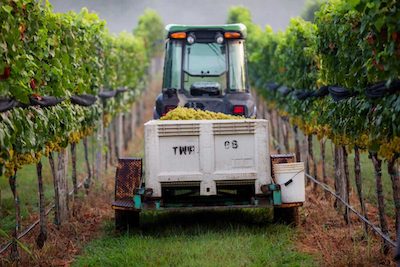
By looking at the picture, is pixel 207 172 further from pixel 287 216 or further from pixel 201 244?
pixel 287 216

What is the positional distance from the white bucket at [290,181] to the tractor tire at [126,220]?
7.05ft

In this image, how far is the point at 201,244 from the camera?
31.7 feet

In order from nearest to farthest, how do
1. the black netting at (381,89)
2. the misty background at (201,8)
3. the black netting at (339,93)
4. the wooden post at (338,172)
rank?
the black netting at (381,89) → the black netting at (339,93) → the wooden post at (338,172) → the misty background at (201,8)

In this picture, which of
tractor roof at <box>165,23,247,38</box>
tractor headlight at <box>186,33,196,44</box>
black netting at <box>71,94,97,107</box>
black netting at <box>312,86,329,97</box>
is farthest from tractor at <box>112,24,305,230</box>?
tractor roof at <box>165,23,247,38</box>

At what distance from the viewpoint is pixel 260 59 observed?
2639 cm

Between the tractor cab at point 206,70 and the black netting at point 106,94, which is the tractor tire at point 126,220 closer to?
the tractor cab at point 206,70

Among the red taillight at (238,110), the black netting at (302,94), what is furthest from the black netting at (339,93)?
the black netting at (302,94)

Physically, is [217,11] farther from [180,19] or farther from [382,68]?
[382,68]

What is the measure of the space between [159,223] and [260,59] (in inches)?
604

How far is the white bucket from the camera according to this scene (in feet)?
34.5

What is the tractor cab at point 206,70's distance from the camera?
44.5 ft

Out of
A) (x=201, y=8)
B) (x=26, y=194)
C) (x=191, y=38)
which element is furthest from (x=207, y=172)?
(x=201, y=8)

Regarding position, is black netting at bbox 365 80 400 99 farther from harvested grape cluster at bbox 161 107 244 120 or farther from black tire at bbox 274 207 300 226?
harvested grape cluster at bbox 161 107 244 120

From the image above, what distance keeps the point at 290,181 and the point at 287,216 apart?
2.74 feet
